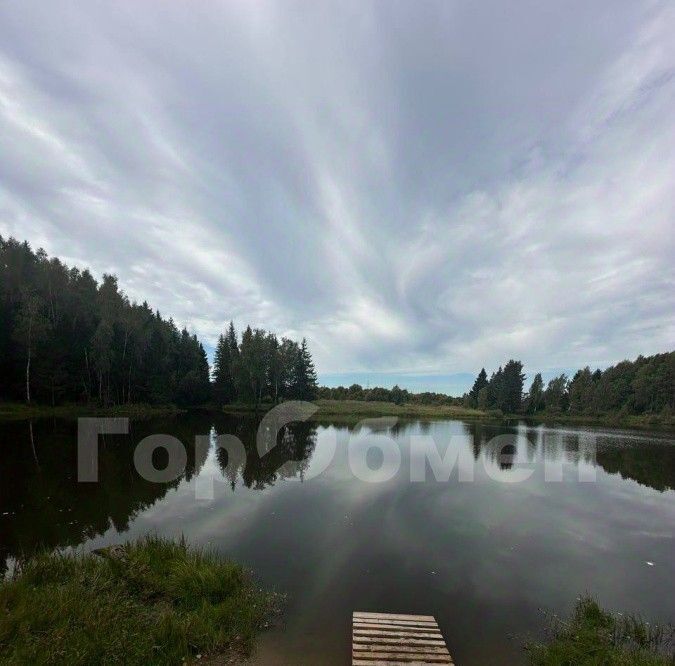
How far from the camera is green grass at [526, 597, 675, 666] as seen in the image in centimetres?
654

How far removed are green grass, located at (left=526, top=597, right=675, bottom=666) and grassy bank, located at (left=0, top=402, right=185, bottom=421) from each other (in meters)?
53.1

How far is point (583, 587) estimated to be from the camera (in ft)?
33.1

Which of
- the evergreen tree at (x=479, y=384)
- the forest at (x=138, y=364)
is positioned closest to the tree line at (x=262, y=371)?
the forest at (x=138, y=364)

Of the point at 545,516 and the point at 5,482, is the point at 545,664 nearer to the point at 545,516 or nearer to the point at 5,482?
the point at 545,516

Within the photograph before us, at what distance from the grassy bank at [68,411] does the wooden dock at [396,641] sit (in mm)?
50455

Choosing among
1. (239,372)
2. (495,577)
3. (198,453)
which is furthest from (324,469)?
(239,372)

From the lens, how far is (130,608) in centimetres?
707

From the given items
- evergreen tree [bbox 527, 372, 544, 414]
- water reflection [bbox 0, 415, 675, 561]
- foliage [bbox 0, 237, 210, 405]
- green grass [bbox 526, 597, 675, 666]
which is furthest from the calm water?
evergreen tree [bbox 527, 372, 544, 414]

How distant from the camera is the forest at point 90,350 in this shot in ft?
162

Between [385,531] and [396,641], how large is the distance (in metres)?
6.79

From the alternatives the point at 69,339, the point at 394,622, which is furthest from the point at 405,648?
the point at 69,339

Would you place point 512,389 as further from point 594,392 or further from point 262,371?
point 262,371

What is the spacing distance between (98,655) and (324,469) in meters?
18.3

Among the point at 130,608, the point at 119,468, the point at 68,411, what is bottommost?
the point at 119,468
